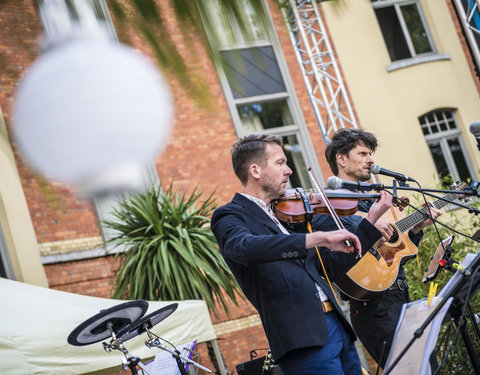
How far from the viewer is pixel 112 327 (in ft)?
16.9

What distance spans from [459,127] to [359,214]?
9632 mm

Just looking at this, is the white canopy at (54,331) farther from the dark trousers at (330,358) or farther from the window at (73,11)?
the window at (73,11)

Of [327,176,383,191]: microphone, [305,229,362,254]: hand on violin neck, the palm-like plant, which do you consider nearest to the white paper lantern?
[305,229,362,254]: hand on violin neck

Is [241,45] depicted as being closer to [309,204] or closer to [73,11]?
[73,11]

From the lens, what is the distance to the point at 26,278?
27.8ft

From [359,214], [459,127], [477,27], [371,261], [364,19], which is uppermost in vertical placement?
[477,27]

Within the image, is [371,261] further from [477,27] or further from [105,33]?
[477,27]

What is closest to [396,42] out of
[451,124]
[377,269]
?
[451,124]

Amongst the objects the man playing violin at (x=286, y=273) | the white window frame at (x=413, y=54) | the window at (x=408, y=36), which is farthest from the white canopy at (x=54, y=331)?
the window at (x=408, y=36)

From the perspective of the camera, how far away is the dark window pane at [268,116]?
11.5m

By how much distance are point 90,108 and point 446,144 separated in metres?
13.0

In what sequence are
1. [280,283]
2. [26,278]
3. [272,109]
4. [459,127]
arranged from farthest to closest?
1. [459,127]
2. [272,109]
3. [26,278]
4. [280,283]

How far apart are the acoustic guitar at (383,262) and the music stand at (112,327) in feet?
6.01

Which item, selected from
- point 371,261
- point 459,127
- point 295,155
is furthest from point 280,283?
point 459,127
